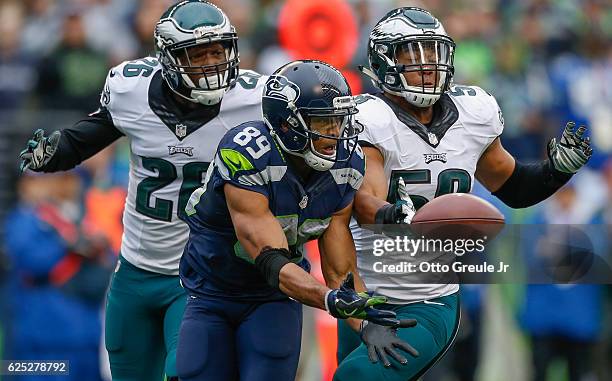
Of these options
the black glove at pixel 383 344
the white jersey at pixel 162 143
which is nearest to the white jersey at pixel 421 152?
the white jersey at pixel 162 143

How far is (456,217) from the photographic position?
5.66 m

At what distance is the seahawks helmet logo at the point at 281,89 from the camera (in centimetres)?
544

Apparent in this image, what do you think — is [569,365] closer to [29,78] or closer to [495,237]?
[495,237]

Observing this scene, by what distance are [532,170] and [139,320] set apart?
6.75 ft

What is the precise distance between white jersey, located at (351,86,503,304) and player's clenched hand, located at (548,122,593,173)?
0.35m

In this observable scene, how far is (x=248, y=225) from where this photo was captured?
5.37 meters

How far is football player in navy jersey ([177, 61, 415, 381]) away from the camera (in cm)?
539

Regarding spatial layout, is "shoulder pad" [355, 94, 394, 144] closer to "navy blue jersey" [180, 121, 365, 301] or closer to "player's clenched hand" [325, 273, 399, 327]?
"navy blue jersey" [180, 121, 365, 301]

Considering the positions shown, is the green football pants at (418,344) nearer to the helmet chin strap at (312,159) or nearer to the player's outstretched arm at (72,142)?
the helmet chin strap at (312,159)

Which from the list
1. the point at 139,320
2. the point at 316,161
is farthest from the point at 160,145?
the point at 316,161

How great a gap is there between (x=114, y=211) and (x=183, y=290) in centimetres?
354

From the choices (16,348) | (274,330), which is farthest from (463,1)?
(274,330)

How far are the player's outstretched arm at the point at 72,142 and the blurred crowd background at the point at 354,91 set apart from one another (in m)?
2.45

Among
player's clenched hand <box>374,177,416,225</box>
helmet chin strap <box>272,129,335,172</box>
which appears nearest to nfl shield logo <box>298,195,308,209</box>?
helmet chin strap <box>272,129,335,172</box>
